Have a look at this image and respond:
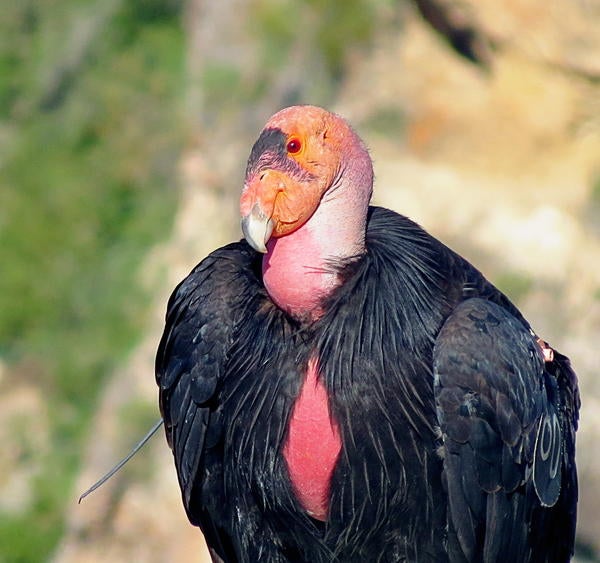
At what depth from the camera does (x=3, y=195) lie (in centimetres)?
1224

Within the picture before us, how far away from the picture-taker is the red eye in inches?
185

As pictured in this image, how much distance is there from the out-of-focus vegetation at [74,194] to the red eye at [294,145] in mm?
6559

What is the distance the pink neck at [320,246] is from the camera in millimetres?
4727

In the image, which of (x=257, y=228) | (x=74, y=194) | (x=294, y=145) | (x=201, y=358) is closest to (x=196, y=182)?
(x=74, y=194)

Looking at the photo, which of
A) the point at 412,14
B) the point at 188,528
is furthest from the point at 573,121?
the point at 188,528


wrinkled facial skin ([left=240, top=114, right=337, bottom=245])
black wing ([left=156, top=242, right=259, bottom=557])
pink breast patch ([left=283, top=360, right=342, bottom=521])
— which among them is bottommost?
pink breast patch ([left=283, top=360, right=342, bottom=521])

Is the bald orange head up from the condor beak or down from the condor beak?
up

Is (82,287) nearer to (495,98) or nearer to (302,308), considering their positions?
(495,98)

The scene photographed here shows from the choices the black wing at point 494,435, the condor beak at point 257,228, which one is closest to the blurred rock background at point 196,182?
the black wing at point 494,435

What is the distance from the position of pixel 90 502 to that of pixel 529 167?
4.19 meters

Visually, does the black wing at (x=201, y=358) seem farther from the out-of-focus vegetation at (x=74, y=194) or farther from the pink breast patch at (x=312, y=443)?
the out-of-focus vegetation at (x=74, y=194)

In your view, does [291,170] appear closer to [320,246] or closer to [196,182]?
[320,246]

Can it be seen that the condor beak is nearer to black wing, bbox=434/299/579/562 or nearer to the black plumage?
the black plumage

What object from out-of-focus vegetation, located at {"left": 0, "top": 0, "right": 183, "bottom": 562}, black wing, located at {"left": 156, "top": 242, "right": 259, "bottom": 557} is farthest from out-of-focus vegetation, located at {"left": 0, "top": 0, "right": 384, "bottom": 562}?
black wing, located at {"left": 156, "top": 242, "right": 259, "bottom": 557}
